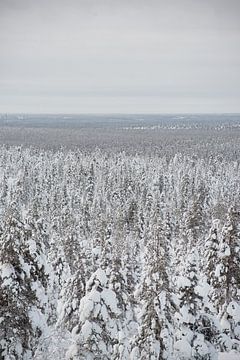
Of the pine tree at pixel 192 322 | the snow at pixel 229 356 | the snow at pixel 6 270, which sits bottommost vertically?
the snow at pixel 229 356

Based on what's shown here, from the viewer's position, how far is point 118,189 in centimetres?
10306

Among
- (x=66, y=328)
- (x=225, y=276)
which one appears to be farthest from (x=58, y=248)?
(x=225, y=276)

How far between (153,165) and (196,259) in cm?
14655

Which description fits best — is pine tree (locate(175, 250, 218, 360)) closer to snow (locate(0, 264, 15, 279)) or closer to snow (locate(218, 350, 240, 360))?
snow (locate(218, 350, 240, 360))

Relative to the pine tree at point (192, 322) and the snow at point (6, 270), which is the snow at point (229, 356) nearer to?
the pine tree at point (192, 322)

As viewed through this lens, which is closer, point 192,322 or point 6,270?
point 6,270

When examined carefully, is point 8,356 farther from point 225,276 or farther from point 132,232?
point 132,232

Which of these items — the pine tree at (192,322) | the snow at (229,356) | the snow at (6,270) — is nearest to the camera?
the snow at (6,270)

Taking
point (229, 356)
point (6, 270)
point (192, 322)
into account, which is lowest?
point (229, 356)

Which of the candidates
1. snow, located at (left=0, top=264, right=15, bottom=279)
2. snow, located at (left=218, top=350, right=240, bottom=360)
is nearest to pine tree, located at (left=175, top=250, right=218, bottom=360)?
snow, located at (left=218, top=350, right=240, bottom=360)

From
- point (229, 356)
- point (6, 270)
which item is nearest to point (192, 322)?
point (229, 356)

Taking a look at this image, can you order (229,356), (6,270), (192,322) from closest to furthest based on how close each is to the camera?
1. (6,270)
2. (192,322)
3. (229,356)

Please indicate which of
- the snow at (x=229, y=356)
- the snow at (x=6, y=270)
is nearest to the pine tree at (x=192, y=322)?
the snow at (x=229, y=356)

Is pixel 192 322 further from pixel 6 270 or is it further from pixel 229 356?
pixel 6 270
